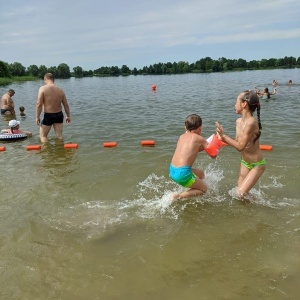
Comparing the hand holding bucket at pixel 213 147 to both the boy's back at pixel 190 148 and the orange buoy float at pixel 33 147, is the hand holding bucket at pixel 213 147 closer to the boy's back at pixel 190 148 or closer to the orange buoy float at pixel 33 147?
the boy's back at pixel 190 148

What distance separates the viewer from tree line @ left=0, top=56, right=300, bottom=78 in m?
125

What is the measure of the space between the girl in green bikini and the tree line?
118 metres

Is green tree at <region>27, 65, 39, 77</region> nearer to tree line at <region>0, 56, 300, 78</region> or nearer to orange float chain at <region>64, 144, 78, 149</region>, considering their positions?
tree line at <region>0, 56, 300, 78</region>

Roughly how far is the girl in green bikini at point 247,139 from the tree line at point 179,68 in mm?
117961

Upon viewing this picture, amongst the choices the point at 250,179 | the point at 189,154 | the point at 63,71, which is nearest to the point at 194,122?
the point at 189,154

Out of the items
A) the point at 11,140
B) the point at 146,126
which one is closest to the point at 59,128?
the point at 11,140

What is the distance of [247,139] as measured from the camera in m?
5.37

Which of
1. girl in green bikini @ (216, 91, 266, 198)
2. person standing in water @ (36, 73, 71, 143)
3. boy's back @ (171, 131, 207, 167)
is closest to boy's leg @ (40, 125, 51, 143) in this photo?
person standing in water @ (36, 73, 71, 143)

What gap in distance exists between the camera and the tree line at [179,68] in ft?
411

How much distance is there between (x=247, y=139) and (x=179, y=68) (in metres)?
145

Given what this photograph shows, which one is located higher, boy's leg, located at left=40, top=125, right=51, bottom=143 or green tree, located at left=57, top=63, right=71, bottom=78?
green tree, located at left=57, top=63, right=71, bottom=78

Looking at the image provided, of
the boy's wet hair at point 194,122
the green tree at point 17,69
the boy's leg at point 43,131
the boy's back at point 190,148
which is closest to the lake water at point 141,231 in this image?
the boy's back at point 190,148

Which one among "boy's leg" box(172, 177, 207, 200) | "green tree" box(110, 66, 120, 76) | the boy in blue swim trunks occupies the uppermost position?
"green tree" box(110, 66, 120, 76)

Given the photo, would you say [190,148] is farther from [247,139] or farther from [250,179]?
[250,179]
